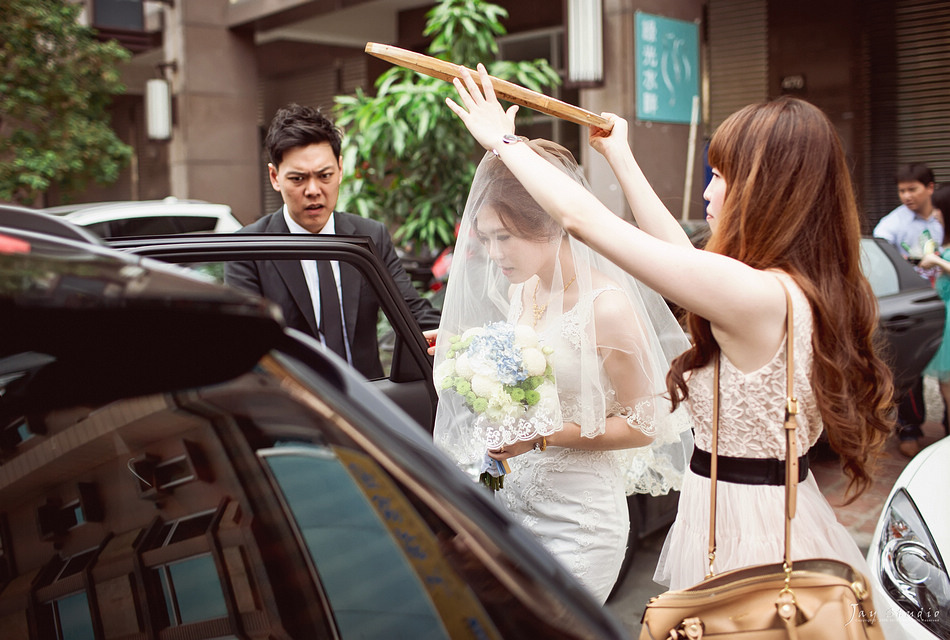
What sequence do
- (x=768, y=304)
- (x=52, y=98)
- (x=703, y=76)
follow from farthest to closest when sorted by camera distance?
1. (x=52, y=98)
2. (x=703, y=76)
3. (x=768, y=304)

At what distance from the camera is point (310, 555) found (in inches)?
44.4

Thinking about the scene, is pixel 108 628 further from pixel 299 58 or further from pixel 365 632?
pixel 299 58

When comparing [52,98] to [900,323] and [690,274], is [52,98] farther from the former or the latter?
[690,274]

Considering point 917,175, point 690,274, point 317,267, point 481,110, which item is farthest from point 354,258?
point 917,175

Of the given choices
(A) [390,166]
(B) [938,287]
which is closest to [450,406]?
(A) [390,166]

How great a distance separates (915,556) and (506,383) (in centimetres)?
A: 132

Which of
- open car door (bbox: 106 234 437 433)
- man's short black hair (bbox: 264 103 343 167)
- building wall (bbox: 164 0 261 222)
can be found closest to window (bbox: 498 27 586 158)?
building wall (bbox: 164 0 261 222)

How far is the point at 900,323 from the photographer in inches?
200

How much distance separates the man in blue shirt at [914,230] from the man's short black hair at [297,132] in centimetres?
433

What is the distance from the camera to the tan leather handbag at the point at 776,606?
146 centimetres

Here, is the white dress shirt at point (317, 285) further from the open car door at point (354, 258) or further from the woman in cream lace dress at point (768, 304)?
the woman in cream lace dress at point (768, 304)

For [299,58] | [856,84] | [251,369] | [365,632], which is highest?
[299,58]

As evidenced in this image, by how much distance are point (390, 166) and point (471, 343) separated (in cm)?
423

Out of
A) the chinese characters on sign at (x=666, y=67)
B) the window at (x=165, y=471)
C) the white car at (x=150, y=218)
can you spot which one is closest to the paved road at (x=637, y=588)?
the window at (x=165, y=471)
